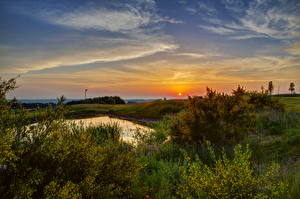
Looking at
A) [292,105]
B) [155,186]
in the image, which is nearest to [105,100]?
[292,105]

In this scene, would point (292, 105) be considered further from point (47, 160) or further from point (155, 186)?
point (47, 160)

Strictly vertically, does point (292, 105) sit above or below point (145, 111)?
above

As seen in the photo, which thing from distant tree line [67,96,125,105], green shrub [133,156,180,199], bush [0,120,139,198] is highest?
distant tree line [67,96,125,105]

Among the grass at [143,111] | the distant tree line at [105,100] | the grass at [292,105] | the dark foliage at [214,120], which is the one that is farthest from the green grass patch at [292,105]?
the distant tree line at [105,100]

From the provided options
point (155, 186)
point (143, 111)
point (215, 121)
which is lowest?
point (155, 186)

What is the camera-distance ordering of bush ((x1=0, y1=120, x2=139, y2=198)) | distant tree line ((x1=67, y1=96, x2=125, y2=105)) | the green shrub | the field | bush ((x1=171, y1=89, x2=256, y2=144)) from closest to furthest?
bush ((x1=0, y1=120, x2=139, y2=198)) < the green shrub < bush ((x1=171, y1=89, x2=256, y2=144)) < the field < distant tree line ((x1=67, y1=96, x2=125, y2=105))

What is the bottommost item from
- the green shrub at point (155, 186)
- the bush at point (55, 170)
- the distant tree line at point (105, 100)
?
the green shrub at point (155, 186)

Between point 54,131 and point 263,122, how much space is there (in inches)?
487

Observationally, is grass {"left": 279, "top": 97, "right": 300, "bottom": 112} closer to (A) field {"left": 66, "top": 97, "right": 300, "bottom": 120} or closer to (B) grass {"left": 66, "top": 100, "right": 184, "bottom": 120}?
(A) field {"left": 66, "top": 97, "right": 300, "bottom": 120}

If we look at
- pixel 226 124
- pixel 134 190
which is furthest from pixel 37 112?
pixel 226 124

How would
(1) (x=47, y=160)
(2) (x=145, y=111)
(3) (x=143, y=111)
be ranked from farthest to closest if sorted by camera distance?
(3) (x=143, y=111)
(2) (x=145, y=111)
(1) (x=47, y=160)

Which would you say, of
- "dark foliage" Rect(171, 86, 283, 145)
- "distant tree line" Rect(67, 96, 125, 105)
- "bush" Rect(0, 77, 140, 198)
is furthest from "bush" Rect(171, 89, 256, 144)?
"distant tree line" Rect(67, 96, 125, 105)

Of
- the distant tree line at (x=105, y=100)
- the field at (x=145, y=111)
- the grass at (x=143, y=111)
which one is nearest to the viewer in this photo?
the field at (x=145, y=111)

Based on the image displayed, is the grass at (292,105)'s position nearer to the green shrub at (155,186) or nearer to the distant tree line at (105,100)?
the green shrub at (155,186)
